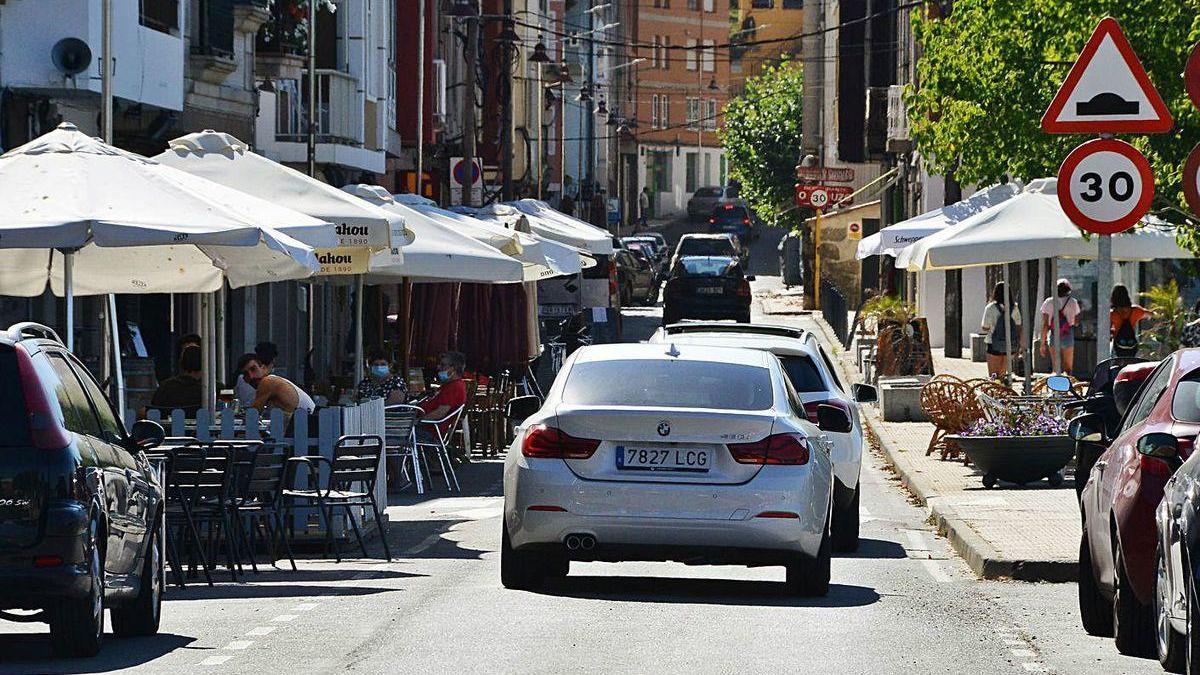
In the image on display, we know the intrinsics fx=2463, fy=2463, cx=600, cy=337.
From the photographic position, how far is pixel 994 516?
1869cm

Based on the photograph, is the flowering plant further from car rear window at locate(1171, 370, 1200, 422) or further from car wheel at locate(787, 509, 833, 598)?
car rear window at locate(1171, 370, 1200, 422)

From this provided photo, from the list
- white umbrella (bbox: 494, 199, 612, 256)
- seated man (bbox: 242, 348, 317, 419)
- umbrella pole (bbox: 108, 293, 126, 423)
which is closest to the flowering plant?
seated man (bbox: 242, 348, 317, 419)

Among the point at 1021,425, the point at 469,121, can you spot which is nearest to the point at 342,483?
the point at 1021,425

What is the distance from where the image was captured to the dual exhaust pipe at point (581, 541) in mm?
13289

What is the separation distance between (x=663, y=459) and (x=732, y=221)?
317 ft

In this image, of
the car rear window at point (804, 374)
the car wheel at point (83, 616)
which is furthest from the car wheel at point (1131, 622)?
the car rear window at point (804, 374)

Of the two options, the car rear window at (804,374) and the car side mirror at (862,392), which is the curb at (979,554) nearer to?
the car side mirror at (862,392)

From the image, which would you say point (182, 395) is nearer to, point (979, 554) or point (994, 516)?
point (994, 516)

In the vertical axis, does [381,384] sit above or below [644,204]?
below

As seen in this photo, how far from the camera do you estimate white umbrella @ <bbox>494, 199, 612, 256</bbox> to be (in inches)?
1550

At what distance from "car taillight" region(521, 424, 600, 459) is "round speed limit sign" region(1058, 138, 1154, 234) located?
304 cm

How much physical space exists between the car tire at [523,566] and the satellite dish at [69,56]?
1218 cm

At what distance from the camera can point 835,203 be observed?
58.1m

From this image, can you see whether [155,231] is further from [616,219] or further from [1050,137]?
[616,219]
